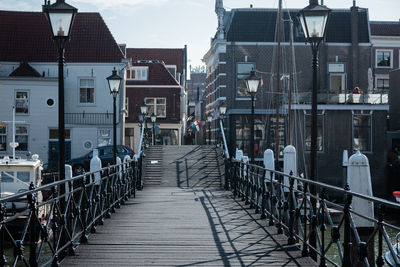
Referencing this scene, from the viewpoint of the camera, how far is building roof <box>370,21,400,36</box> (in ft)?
149

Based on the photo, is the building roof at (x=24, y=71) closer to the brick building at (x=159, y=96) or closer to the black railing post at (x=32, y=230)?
the brick building at (x=159, y=96)

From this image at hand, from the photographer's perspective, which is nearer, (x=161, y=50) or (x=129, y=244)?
(x=129, y=244)

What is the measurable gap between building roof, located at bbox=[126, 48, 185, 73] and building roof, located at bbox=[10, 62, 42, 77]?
23.0 m

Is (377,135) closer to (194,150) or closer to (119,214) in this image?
(194,150)

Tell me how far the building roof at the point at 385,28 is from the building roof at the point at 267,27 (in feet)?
20.0

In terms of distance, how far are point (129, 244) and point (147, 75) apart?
42.1 meters

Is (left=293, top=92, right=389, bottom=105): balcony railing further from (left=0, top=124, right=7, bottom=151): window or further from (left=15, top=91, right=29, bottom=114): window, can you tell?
(left=0, top=124, right=7, bottom=151): window

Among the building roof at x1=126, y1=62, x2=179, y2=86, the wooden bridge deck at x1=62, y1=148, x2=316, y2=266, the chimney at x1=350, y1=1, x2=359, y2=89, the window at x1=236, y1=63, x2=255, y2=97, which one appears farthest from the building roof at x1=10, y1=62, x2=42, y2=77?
the wooden bridge deck at x1=62, y1=148, x2=316, y2=266

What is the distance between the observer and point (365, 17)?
40219mm

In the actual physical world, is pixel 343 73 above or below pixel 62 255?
above

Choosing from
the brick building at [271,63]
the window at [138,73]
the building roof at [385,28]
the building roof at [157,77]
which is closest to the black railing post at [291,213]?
the brick building at [271,63]

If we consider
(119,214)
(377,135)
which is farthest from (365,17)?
(119,214)

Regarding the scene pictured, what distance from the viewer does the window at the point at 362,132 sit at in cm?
3609

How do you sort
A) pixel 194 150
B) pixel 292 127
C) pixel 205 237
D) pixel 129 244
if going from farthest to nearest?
pixel 292 127 → pixel 194 150 → pixel 205 237 → pixel 129 244
